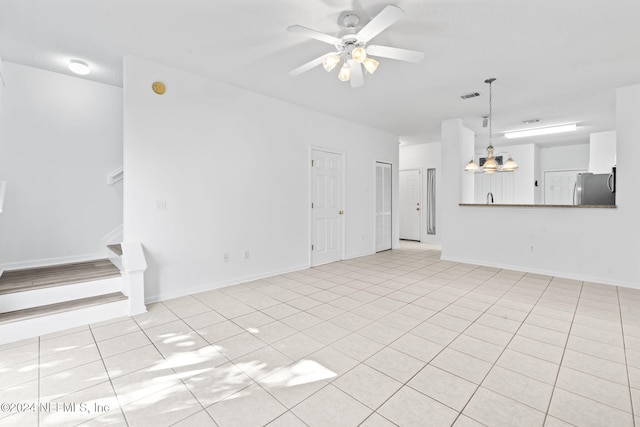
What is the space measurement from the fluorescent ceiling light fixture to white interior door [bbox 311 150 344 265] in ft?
13.7

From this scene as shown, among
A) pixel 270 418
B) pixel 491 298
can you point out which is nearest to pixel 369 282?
pixel 491 298

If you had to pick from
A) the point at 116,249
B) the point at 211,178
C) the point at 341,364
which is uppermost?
the point at 211,178

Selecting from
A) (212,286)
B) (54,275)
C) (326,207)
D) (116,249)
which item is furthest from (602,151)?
(54,275)

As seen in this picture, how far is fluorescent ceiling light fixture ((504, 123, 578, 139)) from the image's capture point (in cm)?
598

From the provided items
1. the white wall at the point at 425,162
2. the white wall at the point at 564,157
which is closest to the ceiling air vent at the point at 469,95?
the white wall at the point at 425,162

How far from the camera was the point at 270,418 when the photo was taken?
63.3 inches

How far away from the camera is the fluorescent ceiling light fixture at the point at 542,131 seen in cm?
598

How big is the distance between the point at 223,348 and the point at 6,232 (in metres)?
3.45

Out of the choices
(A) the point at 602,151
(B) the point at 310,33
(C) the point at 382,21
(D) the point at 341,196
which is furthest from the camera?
(A) the point at 602,151

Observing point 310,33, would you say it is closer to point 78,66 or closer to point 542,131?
point 78,66

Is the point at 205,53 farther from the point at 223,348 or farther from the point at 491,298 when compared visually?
the point at 491,298

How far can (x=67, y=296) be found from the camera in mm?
2980

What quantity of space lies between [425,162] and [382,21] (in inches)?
253

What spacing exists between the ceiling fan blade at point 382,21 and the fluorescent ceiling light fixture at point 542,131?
5.83 metres
